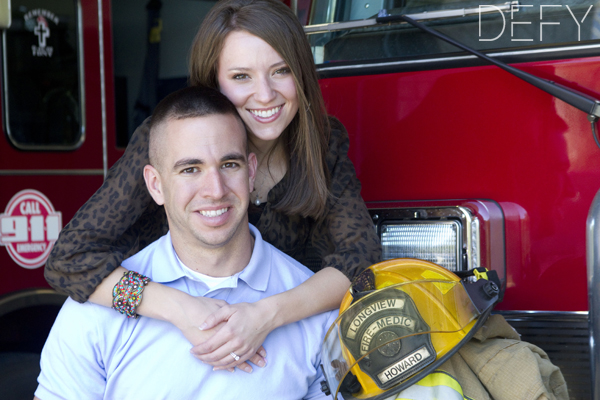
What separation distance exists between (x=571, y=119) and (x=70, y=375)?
5.32 feet

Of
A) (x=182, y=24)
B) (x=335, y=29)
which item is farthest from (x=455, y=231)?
(x=182, y=24)

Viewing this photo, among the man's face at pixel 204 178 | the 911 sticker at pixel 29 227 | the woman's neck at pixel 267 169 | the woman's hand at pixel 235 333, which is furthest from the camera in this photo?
the 911 sticker at pixel 29 227

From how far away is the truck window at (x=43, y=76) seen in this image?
132 inches

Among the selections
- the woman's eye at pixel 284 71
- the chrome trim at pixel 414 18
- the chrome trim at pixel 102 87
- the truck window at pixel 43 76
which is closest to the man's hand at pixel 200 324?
the woman's eye at pixel 284 71

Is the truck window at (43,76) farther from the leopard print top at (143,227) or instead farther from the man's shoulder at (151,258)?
the man's shoulder at (151,258)

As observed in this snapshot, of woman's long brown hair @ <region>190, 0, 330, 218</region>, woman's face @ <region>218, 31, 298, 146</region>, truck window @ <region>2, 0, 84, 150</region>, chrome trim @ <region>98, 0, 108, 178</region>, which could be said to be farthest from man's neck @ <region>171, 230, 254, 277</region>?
chrome trim @ <region>98, 0, 108, 178</region>

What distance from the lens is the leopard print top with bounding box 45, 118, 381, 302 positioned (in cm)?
196

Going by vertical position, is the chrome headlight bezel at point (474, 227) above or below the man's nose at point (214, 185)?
below

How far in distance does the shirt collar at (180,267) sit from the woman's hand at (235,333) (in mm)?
147

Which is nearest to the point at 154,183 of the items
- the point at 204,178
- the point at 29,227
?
the point at 204,178

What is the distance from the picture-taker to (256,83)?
81.2 inches

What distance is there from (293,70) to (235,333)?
86cm

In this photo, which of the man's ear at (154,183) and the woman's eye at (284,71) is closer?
the man's ear at (154,183)

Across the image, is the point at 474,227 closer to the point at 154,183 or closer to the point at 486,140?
the point at 486,140
